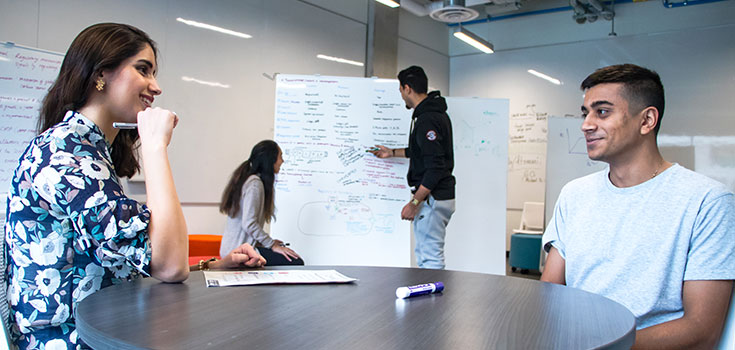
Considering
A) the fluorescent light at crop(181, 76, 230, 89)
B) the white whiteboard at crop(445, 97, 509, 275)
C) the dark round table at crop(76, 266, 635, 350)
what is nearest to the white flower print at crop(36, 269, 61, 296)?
the dark round table at crop(76, 266, 635, 350)

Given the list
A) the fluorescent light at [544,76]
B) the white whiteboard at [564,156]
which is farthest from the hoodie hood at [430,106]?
the fluorescent light at [544,76]

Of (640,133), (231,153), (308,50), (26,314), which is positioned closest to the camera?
(26,314)

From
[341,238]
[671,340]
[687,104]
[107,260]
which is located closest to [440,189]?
[341,238]

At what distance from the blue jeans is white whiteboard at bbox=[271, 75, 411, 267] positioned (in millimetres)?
166

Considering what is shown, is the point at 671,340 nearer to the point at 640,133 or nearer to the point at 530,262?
the point at 640,133

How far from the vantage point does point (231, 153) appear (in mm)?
5141

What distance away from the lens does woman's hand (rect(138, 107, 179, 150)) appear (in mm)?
1262

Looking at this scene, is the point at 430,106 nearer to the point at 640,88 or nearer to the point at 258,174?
the point at 258,174

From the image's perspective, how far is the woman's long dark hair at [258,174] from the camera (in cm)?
363

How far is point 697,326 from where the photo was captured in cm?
128

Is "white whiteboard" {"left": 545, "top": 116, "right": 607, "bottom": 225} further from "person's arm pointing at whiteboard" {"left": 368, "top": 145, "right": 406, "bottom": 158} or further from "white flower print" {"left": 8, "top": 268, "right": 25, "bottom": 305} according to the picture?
"white flower print" {"left": 8, "top": 268, "right": 25, "bottom": 305}

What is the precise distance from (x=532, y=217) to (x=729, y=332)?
20.5 feet

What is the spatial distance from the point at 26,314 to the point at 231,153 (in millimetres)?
4079

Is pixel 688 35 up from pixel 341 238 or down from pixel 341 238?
up
